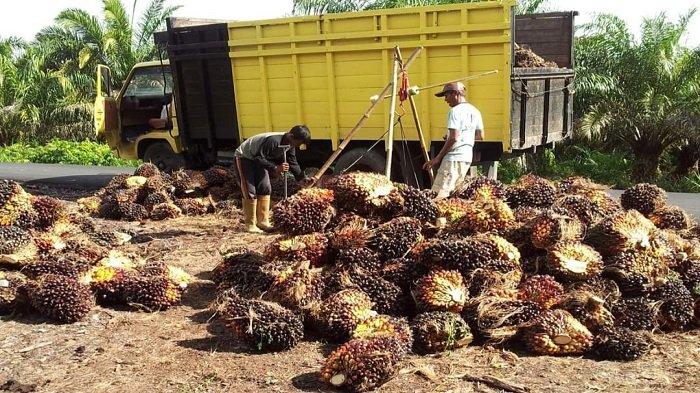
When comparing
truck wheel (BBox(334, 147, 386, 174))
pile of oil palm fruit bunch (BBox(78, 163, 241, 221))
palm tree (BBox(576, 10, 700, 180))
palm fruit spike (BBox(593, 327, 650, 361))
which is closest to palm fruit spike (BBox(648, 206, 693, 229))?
palm fruit spike (BBox(593, 327, 650, 361))

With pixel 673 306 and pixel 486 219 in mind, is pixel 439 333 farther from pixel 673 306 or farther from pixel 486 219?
pixel 673 306

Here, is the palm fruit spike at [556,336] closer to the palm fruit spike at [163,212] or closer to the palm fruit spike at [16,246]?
the palm fruit spike at [16,246]

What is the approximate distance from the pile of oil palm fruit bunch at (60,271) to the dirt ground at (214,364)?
14 centimetres

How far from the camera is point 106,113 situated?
12977mm

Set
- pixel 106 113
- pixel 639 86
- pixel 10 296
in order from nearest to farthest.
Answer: pixel 10 296 < pixel 106 113 < pixel 639 86

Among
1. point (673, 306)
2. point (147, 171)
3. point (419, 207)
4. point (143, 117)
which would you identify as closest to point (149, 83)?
point (143, 117)

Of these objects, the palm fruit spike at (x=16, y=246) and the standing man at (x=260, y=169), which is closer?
the palm fruit spike at (x=16, y=246)

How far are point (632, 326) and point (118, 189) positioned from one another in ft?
25.5

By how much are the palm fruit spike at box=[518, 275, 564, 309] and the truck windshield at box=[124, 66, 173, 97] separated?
28.9ft

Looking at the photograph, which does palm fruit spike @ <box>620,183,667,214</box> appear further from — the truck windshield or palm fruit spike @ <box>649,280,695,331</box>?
the truck windshield

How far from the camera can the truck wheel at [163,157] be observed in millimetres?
12617

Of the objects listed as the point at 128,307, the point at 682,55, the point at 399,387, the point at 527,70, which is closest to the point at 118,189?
the point at 128,307

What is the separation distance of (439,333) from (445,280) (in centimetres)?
42

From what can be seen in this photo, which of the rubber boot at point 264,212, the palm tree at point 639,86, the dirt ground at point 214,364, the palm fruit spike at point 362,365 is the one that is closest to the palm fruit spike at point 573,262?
the dirt ground at point 214,364
